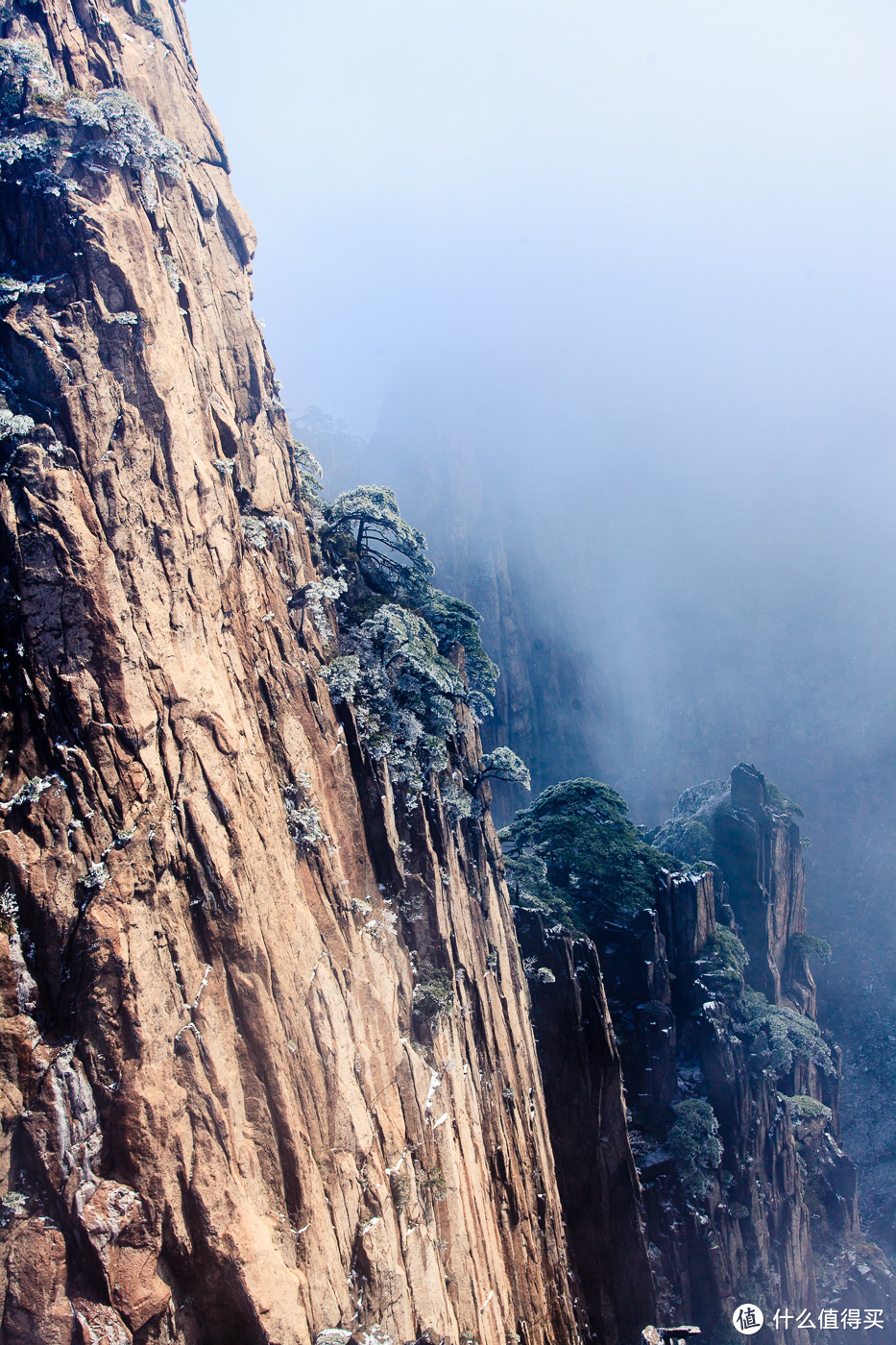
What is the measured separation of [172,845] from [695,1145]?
2849 cm

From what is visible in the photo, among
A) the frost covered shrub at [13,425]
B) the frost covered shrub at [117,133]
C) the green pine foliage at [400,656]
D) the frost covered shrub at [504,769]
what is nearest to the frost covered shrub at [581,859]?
the frost covered shrub at [504,769]

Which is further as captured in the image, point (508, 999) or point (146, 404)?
point (508, 999)

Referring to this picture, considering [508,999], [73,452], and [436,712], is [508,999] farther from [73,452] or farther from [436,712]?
[73,452]

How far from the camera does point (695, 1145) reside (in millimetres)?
28438

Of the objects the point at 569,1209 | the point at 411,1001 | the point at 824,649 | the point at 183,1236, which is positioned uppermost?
the point at 824,649

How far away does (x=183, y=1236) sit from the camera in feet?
31.8

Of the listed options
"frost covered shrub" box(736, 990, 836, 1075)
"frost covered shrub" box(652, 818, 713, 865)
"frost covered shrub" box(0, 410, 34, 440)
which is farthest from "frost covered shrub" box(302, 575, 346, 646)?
"frost covered shrub" box(652, 818, 713, 865)

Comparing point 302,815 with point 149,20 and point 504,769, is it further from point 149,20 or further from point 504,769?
point 149,20

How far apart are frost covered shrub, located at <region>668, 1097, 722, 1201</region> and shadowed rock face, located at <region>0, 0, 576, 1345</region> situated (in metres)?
14.3

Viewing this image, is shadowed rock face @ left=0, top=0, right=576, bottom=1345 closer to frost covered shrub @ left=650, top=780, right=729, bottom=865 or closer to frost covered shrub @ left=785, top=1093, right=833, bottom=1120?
frost covered shrub @ left=785, top=1093, right=833, bottom=1120

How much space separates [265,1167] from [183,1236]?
147 cm

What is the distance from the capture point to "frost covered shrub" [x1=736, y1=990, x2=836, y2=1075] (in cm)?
3453

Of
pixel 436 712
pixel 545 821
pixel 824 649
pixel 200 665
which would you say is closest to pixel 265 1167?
pixel 200 665

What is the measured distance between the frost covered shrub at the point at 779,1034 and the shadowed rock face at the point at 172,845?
73.8ft
